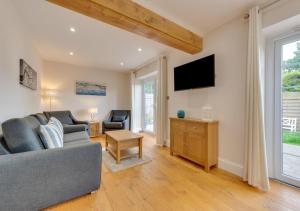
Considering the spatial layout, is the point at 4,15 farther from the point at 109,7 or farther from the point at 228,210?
the point at 228,210

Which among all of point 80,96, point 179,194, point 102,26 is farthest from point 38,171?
point 80,96

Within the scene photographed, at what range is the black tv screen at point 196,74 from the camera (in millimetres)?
2468

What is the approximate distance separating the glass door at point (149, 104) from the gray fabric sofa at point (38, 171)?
3.50 m

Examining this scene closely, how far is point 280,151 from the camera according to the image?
2029 mm

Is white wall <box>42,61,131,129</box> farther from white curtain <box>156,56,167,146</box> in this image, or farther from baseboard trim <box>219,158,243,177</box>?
baseboard trim <box>219,158,243,177</box>

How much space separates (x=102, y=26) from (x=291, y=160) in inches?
138

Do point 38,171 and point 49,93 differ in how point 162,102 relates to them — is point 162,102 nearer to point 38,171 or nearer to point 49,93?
point 38,171

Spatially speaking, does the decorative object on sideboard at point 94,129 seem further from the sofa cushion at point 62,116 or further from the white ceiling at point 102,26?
the white ceiling at point 102,26

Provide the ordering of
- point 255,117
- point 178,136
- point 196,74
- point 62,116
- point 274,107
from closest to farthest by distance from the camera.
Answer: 1. point 255,117
2. point 274,107
3. point 196,74
4. point 178,136
5. point 62,116

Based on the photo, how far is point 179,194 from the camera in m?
1.75

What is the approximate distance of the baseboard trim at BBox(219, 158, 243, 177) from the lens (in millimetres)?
2198

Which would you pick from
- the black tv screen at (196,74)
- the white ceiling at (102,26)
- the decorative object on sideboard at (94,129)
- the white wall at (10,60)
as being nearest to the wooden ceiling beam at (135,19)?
the white ceiling at (102,26)

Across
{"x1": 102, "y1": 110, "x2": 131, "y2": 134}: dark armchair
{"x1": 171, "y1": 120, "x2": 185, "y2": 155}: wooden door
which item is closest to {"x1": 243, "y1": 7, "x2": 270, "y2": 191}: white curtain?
{"x1": 171, "y1": 120, "x2": 185, "y2": 155}: wooden door

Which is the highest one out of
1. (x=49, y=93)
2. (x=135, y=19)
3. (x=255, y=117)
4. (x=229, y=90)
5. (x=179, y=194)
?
(x=135, y=19)
